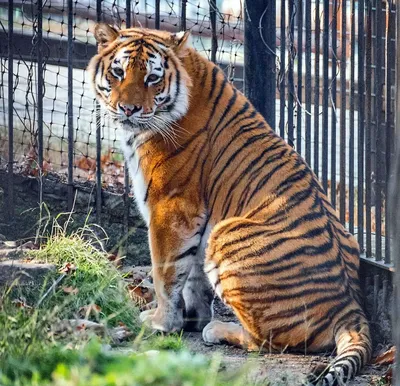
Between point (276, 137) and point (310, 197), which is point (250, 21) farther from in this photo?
point (310, 197)

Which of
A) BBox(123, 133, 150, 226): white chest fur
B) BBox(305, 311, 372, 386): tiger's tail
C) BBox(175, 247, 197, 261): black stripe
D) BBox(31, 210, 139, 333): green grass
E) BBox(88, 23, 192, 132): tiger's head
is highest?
BBox(88, 23, 192, 132): tiger's head

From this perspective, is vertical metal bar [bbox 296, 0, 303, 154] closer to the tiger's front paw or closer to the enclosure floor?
the tiger's front paw

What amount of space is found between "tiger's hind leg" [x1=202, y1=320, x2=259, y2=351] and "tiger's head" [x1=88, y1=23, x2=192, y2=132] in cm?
135

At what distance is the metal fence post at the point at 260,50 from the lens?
7.07m

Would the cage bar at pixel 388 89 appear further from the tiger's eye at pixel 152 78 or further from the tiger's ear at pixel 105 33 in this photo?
the tiger's ear at pixel 105 33

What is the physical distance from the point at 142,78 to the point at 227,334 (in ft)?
5.80

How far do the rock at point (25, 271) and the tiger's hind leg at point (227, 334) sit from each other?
3.48 ft

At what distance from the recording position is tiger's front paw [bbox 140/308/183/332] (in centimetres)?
609

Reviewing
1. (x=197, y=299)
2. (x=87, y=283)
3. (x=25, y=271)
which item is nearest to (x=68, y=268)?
(x=87, y=283)

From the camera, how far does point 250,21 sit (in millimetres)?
7121

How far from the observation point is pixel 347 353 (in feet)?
17.0

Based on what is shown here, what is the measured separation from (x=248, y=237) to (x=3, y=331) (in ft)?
6.82

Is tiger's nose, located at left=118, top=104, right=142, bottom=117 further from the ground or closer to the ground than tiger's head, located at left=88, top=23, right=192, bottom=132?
closer to the ground

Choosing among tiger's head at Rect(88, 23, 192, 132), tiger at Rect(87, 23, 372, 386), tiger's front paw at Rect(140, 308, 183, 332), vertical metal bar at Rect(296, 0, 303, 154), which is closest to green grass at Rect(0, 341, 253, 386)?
tiger at Rect(87, 23, 372, 386)
